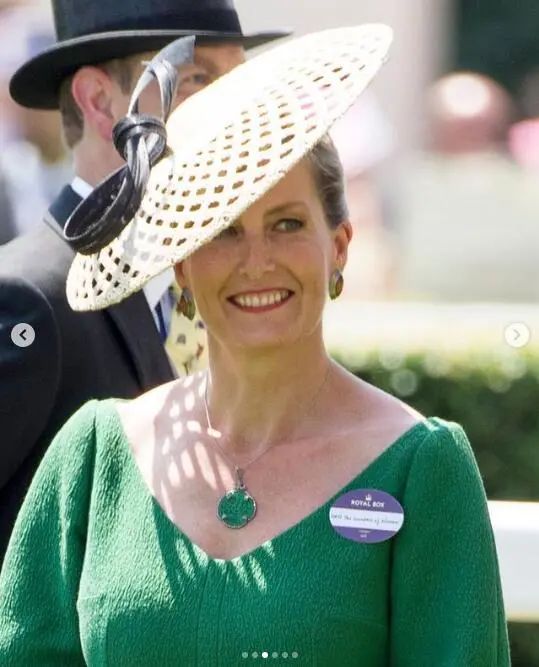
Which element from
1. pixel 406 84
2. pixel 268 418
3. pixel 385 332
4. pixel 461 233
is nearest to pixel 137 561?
pixel 268 418

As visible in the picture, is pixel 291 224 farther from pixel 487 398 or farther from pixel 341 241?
pixel 487 398

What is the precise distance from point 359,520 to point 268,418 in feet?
0.94

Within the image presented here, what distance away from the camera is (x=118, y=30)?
12.3 feet

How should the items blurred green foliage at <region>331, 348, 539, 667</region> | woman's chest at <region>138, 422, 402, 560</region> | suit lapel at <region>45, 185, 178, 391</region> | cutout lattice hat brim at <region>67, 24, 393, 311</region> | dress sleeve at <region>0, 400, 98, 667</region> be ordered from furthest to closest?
blurred green foliage at <region>331, 348, 539, 667</region>, suit lapel at <region>45, 185, 178, 391</region>, dress sleeve at <region>0, 400, 98, 667</region>, woman's chest at <region>138, 422, 402, 560</region>, cutout lattice hat brim at <region>67, 24, 393, 311</region>

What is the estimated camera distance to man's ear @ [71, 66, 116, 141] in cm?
366

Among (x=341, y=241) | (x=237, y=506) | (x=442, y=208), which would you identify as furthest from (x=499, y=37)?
(x=237, y=506)

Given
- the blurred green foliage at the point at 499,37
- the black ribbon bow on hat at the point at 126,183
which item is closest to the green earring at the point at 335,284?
the black ribbon bow on hat at the point at 126,183

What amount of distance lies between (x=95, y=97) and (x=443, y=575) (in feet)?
5.23

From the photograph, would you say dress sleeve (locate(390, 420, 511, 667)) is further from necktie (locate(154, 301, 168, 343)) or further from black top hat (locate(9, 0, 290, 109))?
black top hat (locate(9, 0, 290, 109))

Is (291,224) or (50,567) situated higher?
(291,224)

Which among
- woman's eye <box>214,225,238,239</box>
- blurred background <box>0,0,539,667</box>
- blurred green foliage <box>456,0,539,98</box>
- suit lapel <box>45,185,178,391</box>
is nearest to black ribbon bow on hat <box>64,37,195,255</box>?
woman's eye <box>214,225,238,239</box>

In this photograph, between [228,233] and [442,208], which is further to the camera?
[442,208]

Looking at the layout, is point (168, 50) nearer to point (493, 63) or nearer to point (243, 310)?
point (243, 310)

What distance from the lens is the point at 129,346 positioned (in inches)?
133
